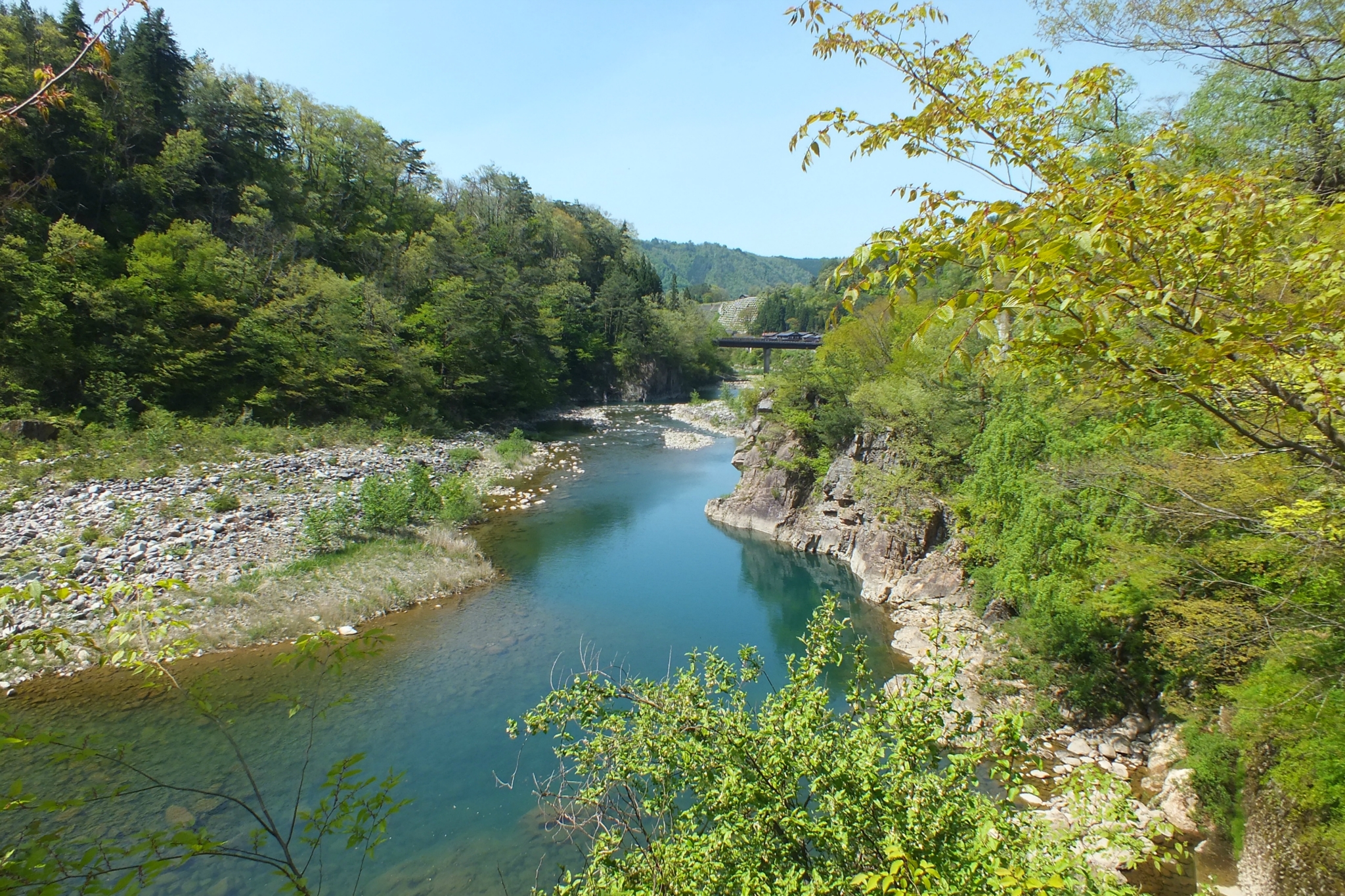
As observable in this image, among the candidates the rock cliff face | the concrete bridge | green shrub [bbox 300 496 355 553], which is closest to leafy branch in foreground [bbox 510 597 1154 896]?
the rock cliff face

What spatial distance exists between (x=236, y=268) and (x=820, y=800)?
103 ft

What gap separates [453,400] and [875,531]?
25652 mm

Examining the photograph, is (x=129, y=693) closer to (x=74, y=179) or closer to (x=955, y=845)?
(x=955, y=845)

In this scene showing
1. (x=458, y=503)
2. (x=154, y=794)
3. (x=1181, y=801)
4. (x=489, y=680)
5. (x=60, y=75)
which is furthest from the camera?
(x=458, y=503)

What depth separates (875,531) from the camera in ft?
59.9

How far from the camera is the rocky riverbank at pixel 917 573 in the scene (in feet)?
27.8

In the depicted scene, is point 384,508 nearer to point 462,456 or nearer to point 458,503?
point 458,503

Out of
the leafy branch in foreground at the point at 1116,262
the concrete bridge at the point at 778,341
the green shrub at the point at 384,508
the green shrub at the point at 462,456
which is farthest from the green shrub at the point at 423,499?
the concrete bridge at the point at 778,341

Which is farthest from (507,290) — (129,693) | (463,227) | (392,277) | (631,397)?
(129,693)

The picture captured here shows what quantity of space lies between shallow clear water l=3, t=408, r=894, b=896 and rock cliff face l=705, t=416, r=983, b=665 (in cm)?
74

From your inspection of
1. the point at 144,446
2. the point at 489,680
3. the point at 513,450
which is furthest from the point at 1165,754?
the point at 513,450

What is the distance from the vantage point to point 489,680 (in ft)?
40.6

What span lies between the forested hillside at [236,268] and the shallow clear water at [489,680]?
1136 centimetres

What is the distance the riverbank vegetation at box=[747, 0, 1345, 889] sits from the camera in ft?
8.54
